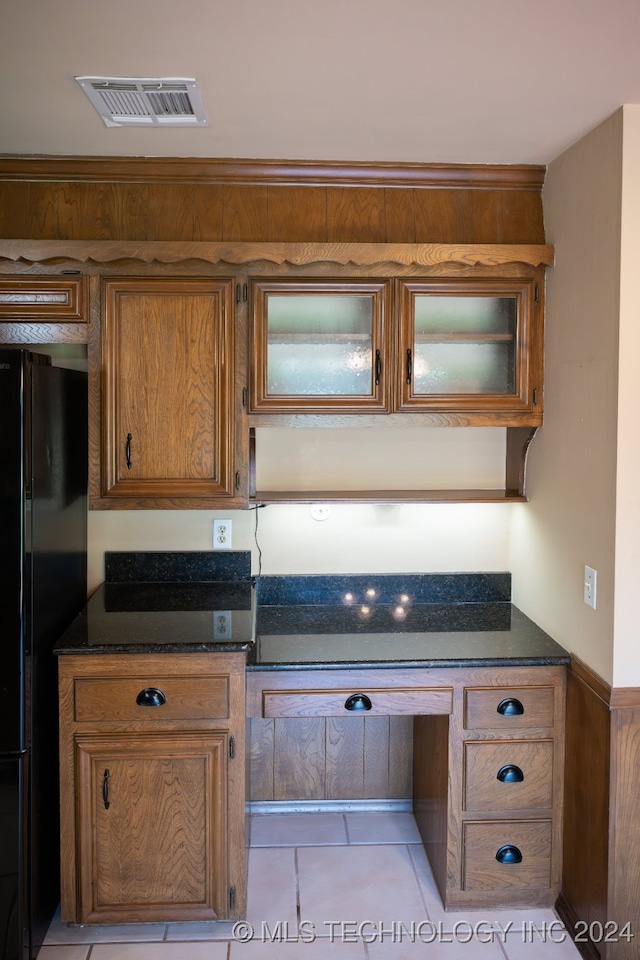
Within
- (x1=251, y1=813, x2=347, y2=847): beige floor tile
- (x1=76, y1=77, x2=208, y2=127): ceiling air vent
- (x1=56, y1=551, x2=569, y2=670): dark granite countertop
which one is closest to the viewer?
(x1=76, y1=77, x2=208, y2=127): ceiling air vent

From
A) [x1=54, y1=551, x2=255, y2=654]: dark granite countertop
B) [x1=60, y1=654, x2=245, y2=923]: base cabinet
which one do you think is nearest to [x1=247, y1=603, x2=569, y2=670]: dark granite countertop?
[x1=54, y1=551, x2=255, y2=654]: dark granite countertop

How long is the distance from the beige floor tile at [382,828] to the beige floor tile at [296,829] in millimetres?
41

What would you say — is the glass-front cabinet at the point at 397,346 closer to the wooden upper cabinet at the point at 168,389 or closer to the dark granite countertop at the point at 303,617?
the wooden upper cabinet at the point at 168,389

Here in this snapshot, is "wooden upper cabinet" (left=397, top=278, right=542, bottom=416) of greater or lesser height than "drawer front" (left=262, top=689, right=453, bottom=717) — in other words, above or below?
above

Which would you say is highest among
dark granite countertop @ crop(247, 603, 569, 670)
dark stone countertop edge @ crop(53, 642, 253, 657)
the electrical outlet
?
the electrical outlet

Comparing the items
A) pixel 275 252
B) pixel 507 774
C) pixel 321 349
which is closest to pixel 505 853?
pixel 507 774

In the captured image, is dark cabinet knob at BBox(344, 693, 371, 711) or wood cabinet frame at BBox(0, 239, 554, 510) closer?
dark cabinet knob at BBox(344, 693, 371, 711)

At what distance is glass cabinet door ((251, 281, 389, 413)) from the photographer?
8.35ft

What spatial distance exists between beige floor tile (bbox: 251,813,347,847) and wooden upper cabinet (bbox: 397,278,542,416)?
1562mm

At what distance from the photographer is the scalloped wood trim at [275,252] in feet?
8.02

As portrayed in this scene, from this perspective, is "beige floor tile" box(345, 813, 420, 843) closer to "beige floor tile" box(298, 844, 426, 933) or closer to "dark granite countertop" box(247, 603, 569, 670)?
"beige floor tile" box(298, 844, 426, 933)

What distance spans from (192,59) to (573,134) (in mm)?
1131

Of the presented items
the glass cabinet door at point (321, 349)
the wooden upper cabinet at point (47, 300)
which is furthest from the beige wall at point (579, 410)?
the wooden upper cabinet at point (47, 300)

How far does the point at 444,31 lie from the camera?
1.67m
